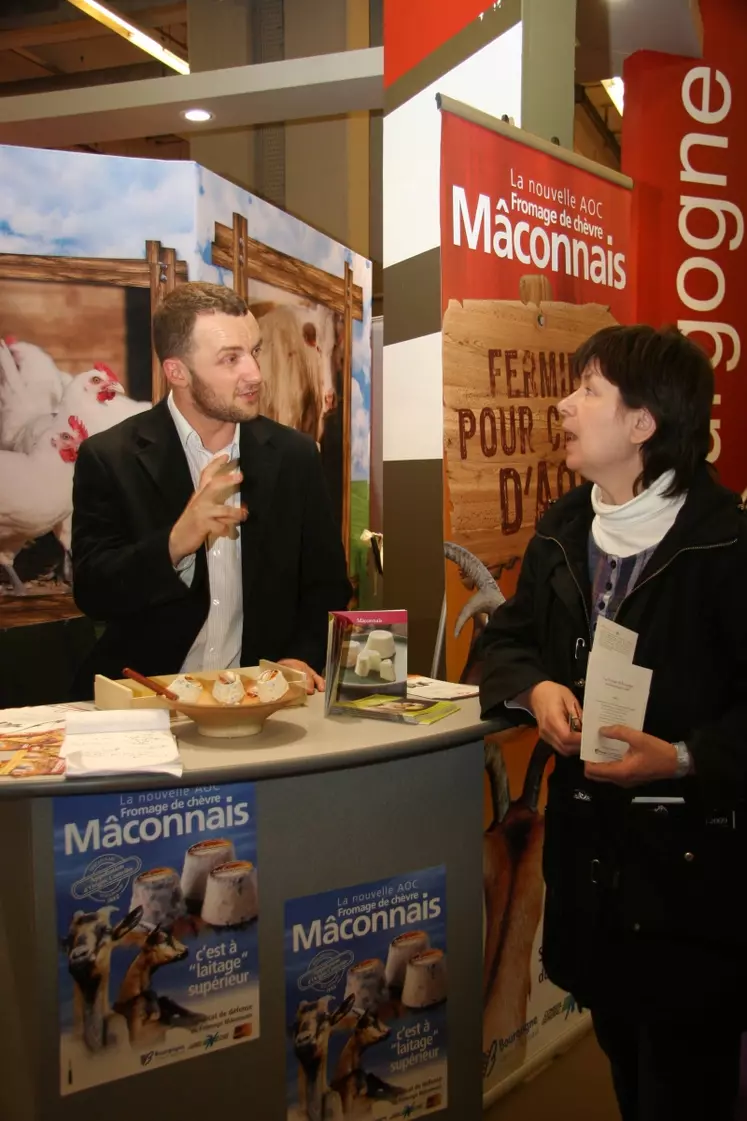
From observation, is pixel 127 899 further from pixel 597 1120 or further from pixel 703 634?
pixel 597 1120

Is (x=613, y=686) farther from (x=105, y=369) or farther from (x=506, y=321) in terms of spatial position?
(x=105, y=369)

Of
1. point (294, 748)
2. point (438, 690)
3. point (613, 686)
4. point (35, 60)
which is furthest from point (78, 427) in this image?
point (35, 60)

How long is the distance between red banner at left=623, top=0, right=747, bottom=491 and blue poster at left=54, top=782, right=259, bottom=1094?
2.65 meters

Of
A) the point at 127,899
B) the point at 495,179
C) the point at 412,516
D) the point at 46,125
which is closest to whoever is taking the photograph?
the point at 127,899

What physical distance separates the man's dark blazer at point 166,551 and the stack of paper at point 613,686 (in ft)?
3.96

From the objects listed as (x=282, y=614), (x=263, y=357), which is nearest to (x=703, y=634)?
(x=282, y=614)

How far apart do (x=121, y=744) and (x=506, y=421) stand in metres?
1.32

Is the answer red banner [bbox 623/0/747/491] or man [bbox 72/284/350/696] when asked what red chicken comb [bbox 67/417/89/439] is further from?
red banner [bbox 623/0/747/491]

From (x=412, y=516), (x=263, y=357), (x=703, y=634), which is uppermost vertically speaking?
(x=263, y=357)

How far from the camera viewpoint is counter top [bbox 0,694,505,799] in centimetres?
165

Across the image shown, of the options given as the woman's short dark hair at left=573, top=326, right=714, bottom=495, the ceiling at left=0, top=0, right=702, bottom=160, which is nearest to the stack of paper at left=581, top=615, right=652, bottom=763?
the woman's short dark hair at left=573, top=326, right=714, bottom=495

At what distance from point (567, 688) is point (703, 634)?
27 centimetres

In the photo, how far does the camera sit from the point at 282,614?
9.03 ft

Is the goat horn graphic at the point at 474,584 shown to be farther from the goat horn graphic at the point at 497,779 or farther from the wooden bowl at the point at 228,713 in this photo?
the wooden bowl at the point at 228,713
